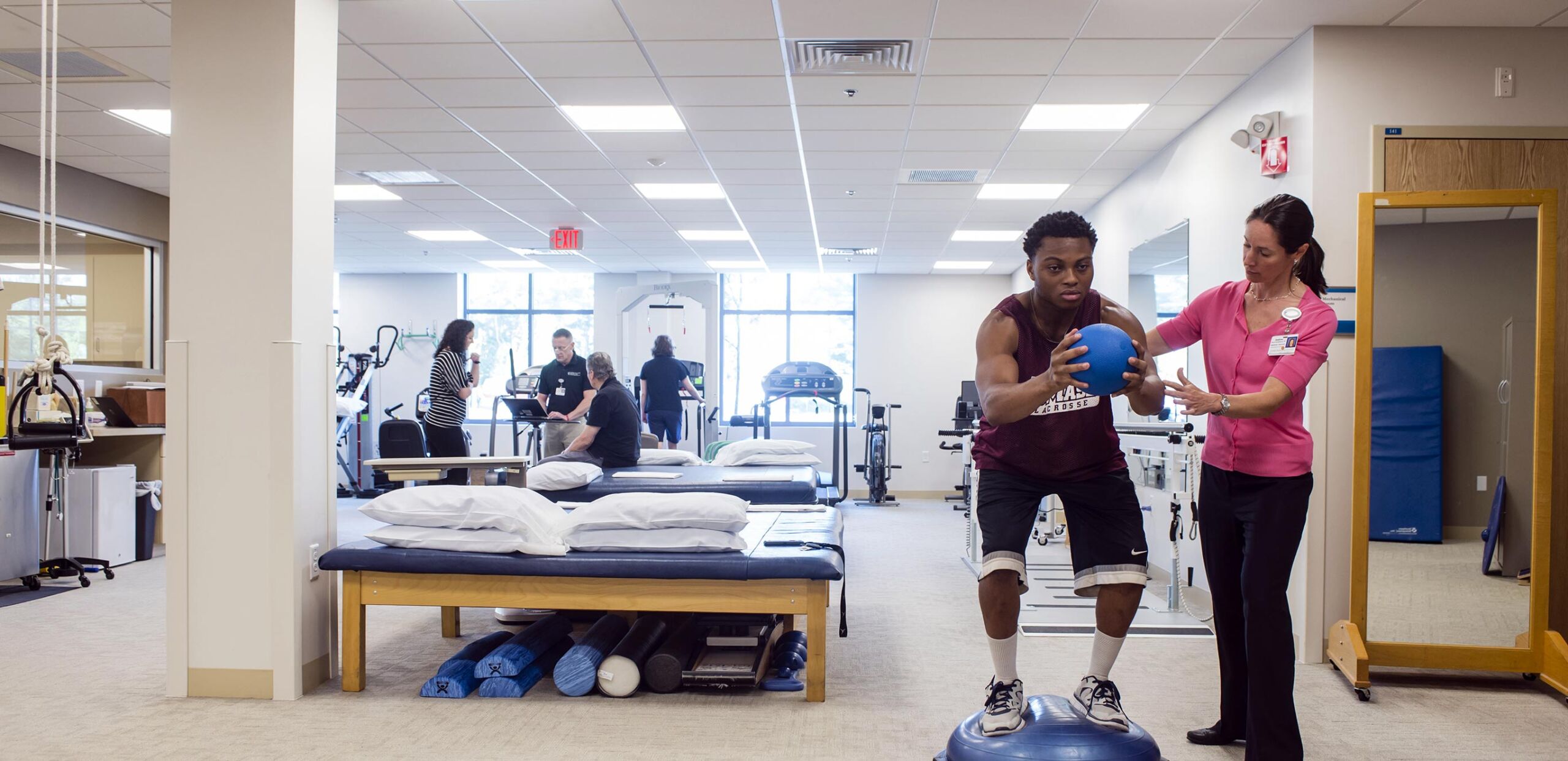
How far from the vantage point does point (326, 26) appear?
3291 millimetres

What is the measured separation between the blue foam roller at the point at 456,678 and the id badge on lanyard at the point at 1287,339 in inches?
101

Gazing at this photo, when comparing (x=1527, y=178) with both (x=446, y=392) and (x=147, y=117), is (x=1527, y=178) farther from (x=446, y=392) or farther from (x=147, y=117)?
(x=147, y=117)

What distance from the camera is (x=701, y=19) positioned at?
3.84 meters

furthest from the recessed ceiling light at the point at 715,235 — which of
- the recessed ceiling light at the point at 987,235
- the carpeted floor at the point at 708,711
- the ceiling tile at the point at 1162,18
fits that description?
the carpeted floor at the point at 708,711

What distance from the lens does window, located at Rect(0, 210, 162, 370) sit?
6.04m

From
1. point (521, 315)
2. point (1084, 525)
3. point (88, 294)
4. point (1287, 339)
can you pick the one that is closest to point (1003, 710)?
point (1084, 525)

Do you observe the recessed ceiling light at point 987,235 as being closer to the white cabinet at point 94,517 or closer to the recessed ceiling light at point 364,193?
the recessed ceiling light at point 364,193

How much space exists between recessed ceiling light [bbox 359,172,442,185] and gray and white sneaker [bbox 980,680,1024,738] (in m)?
5.50

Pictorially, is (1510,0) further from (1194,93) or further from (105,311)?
(105,311)

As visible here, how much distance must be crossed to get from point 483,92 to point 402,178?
2214 mm

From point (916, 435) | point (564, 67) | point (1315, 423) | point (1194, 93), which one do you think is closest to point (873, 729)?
point (1315, 423)

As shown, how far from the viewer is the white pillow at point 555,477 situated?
15.6 ft

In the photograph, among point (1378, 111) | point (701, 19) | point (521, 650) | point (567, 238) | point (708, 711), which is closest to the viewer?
point (708, 711)

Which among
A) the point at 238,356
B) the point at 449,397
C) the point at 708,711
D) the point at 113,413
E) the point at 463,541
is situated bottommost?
the point at 708,711
